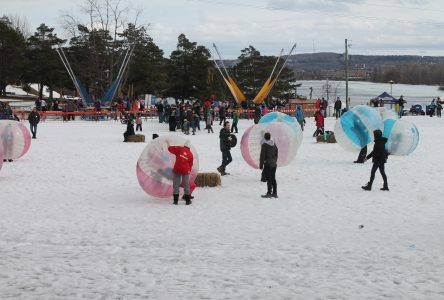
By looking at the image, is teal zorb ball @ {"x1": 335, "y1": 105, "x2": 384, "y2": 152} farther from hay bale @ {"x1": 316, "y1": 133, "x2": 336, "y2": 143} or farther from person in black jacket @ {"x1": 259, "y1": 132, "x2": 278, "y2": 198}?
person in black jacket @ {"x1": 259, "y1": 132, "x2": 278, "y2": 198}

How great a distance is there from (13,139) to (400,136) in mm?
11175

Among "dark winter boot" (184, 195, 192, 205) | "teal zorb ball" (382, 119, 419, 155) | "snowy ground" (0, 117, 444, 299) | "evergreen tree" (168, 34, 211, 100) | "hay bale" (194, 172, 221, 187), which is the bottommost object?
"snowy ground" (0, 117, 444, 299)

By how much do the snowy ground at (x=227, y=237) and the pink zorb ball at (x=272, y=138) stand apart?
514mm

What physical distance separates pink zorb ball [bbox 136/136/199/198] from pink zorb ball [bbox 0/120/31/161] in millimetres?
6716

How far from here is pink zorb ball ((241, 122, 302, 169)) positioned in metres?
16.0

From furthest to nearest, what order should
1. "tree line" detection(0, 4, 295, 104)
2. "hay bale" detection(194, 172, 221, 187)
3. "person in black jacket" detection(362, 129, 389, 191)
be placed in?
"tree line" detection(0, 4, 295, 104) → "hay bale" detection(194, 172, 221, 187) → "person in black jacket" detection(362, 129, 389, 191)

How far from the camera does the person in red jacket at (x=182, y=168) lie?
1241cm

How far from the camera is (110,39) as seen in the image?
56812mm

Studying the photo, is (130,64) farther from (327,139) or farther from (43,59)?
(327,139)

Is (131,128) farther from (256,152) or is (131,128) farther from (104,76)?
(104,76)

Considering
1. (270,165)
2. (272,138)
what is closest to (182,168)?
(270,165)

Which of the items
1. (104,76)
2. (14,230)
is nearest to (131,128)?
(14,230)

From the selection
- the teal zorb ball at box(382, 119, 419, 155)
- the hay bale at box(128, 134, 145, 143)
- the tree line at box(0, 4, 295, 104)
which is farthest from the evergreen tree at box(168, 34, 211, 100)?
the teal zorb ball at box(382, 119, 419, 155)

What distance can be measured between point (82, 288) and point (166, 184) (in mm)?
5472
